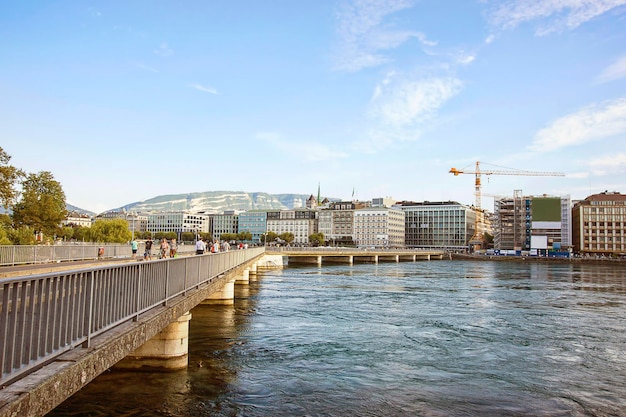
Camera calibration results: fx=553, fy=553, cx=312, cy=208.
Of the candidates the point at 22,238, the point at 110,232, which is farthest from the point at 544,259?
the point at 22,238

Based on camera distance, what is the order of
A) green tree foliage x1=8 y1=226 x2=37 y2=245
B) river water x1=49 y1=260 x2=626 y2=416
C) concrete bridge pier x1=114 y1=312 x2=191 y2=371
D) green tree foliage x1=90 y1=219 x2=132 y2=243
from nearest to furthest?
river water x1=49 y1=260 x2=626 y2=416
concrete bridge pier x1=114 y1=312 x2=191 y2=371
green tree foliage x1=8 y1=226 x2=37 y2=245
green tree foliage x1=90 y1=219 x2=132 y2=243

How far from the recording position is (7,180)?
42969 millimetres

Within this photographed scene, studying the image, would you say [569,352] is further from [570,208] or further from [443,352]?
[570,208]

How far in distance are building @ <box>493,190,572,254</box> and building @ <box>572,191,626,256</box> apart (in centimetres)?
522

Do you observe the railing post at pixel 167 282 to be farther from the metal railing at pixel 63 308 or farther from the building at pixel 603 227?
the building at pixel 603 227

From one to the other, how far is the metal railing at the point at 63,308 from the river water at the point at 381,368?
127 inches

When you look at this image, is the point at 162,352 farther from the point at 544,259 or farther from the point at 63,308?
the point at 544,259

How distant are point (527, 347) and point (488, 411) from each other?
9.24 m

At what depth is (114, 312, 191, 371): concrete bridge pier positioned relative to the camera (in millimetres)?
15594

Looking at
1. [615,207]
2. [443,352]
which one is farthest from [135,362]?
[615,207]

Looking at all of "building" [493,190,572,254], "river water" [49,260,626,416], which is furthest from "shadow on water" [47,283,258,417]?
"building" [493,190,572,254]

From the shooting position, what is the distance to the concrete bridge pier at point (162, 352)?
15594mm

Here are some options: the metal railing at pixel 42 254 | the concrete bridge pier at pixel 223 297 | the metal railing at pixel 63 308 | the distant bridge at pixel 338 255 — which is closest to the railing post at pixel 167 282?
the metal railing at pixel 63 308

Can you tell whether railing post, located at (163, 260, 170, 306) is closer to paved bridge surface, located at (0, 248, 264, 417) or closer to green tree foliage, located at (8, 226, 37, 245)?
paved bridge surface, located at (0, 248, 264, 417)
